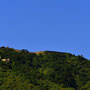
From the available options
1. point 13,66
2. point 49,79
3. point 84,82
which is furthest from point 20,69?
point 84,82

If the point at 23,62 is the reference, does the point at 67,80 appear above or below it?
below

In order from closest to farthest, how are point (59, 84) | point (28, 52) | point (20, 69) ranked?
point (59, 84) < point (20, 69) < point (28, 52)

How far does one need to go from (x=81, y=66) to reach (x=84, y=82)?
47.2 feet

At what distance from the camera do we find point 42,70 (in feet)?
305

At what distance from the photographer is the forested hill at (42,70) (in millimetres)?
79250

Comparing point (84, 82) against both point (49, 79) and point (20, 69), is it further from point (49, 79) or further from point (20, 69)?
point (20, 69)

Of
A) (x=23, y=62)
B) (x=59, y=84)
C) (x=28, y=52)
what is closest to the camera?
(x=59, y=84)

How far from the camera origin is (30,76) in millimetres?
84812

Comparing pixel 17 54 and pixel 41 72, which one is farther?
pixel 17 54

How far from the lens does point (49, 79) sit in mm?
86375

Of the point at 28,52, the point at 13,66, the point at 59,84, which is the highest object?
the point at 28,52

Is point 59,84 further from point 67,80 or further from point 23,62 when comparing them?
point 23,62

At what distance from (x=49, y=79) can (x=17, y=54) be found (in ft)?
70.1

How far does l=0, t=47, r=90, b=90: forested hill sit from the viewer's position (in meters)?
79.2
